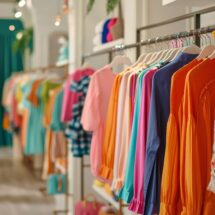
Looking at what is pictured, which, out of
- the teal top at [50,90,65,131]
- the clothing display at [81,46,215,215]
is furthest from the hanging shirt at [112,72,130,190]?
the teal top at [50,90,65,131]

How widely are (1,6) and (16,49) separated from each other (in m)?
0.94

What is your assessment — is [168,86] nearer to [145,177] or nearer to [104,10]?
[145,177]

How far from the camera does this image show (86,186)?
439 cm

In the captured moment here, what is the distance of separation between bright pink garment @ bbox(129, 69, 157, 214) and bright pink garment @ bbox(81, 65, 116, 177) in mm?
728

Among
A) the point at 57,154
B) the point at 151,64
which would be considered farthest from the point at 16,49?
the point at 151,64

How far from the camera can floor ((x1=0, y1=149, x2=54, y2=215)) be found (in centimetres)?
489

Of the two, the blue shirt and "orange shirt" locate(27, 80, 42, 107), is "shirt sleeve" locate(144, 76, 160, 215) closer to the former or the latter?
the blue shirt

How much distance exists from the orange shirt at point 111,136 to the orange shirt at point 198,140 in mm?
741

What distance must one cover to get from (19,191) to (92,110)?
287cm

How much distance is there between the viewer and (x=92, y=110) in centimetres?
295

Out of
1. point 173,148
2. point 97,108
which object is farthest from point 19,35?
point 173,148

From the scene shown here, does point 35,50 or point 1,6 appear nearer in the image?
point 1,6

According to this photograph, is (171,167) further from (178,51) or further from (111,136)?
(111,136)

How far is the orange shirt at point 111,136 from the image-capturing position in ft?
8.36
